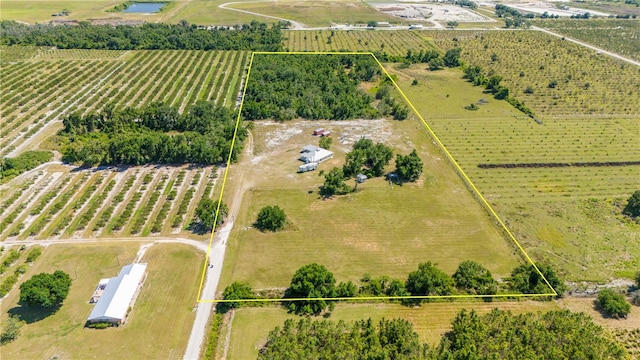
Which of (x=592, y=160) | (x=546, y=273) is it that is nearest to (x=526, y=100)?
(x=592, y=160)

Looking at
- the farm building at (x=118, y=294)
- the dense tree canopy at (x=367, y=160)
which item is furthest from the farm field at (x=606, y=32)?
the farm building at (x=118, y=294)

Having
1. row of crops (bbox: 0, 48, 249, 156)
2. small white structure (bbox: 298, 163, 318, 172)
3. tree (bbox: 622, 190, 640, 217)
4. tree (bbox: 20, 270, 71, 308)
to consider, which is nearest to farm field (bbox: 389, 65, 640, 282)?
tree (bbox: 622, 190, 640, 217)

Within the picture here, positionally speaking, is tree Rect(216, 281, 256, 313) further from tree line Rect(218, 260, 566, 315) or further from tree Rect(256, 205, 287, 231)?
tree Rect(256, 205, 287, 231)

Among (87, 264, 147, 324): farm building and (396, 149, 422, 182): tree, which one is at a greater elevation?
(396, 149, 422, 182): tree

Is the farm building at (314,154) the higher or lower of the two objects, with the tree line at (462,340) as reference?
higher

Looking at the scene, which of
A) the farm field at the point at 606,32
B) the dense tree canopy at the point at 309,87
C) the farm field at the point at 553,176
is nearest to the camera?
the farm field at the point at 553,176

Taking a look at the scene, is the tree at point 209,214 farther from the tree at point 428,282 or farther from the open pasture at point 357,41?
the open pasture at point 357,41

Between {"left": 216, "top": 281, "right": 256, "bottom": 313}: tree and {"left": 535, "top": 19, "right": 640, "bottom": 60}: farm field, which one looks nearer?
{"left": 216, "top": 281, "right": 256, "bottom": 313}: tree
